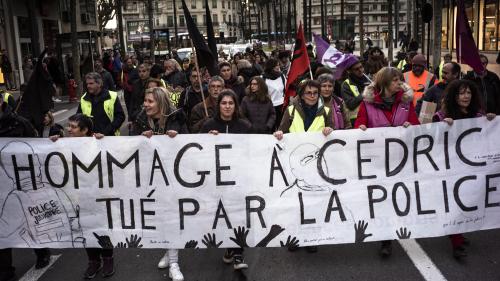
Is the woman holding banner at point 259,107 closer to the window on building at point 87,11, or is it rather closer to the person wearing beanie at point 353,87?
the person wearing beanie at point 353,87

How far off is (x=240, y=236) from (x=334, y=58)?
12.9 ft

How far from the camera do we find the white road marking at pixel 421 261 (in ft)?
14.5

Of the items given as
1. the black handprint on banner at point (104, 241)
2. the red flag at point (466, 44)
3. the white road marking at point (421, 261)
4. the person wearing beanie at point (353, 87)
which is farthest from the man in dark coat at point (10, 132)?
the red flag at point (466, 44)

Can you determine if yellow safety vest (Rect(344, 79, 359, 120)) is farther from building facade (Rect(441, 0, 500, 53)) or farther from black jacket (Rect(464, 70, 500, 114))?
building facade (Rect(441, 0, 500, 53))

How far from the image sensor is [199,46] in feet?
19.5

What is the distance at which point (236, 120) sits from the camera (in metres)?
5.07

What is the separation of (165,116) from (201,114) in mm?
1298

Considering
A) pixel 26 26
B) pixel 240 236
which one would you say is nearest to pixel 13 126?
pixel 240 236

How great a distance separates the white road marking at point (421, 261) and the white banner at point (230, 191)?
0.82 ft

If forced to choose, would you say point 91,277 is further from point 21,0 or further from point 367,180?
point 21,0

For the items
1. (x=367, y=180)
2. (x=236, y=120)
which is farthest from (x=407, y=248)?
(x=236, y=120)

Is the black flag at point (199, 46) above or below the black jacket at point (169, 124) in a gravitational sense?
above

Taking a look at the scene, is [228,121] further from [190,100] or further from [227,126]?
[190,100]

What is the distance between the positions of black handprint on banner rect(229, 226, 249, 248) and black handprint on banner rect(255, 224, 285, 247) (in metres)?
0.13
